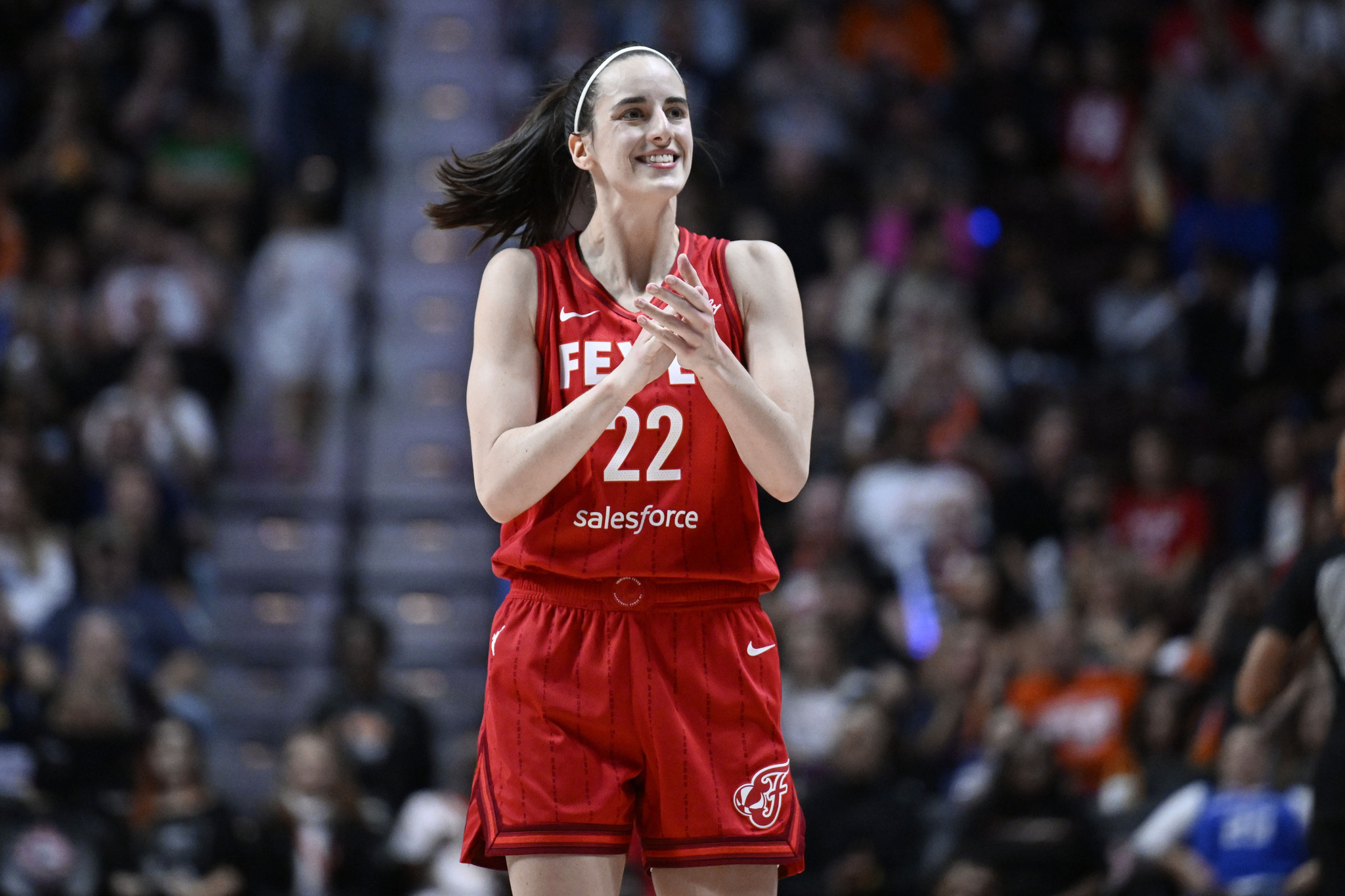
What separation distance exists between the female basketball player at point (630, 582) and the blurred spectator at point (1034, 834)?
3783 millimetres

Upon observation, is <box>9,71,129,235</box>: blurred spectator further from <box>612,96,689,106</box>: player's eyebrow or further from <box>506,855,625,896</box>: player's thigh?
<box>506,855,625,896</box>: player's thigh

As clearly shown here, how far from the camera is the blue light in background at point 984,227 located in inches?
427

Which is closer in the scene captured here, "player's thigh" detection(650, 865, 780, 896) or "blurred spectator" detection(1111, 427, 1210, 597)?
"player's thigh" detection(650, 865, 780, 896)

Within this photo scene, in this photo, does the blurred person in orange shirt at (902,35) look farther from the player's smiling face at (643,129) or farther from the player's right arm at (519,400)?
the player's right arm at (519,400)

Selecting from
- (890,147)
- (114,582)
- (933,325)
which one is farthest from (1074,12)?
(114,582)

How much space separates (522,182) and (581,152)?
250 mm

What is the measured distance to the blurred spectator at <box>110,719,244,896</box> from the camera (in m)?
7.34

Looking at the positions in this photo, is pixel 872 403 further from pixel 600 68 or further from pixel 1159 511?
pixel 600 68

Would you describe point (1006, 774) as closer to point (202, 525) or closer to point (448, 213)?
point (448, 213)

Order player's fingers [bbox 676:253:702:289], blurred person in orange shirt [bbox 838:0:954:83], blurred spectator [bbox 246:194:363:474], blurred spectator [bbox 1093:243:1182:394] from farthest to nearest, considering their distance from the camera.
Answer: blurred person in orange shirt [bbox 838:0:954:83] → blurred spectator [bbox 246:194:363:474] → blurred spectator [bbox 1093:243:1182:394] → player's fingers [bbox 676:253:702:289]

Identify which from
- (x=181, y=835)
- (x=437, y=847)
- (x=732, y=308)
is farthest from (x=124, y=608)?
(x=732, y=308)

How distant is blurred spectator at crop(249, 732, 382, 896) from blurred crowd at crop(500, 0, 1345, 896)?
6.68ft

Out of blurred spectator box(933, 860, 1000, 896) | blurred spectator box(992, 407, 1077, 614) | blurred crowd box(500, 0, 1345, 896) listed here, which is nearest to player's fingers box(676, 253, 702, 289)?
blurred crowd box(500, 0, 1345, 896)

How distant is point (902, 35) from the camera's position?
1219cm
